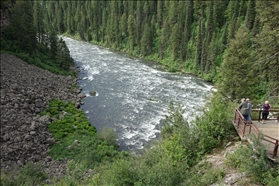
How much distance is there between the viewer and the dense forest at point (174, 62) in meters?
11.4

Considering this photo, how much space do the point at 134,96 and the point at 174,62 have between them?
30870 mm

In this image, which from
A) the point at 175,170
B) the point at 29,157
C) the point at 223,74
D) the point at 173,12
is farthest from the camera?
the point at 173,12

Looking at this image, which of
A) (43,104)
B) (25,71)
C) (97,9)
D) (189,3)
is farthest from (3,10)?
(97,9)

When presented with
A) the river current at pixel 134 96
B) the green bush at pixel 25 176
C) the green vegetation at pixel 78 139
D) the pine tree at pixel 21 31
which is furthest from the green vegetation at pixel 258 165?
the pine tree at pixel 21 31

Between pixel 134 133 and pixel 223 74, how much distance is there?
522 inches

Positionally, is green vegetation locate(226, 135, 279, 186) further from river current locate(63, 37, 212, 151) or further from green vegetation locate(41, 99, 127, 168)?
green vegetation locate(41, 99, 127, 168)

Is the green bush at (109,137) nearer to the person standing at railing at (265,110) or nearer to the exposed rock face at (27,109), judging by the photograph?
the exposed rock face at (27,109)

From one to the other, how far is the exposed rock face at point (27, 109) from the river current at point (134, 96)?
5.09 m

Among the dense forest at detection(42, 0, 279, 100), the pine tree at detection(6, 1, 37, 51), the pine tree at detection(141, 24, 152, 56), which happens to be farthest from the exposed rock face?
the pine tree at detection(141, 24, 152, 56)

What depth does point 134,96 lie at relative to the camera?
42812 mm

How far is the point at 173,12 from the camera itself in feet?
265

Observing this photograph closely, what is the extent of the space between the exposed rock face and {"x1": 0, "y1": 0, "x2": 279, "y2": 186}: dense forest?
146cm

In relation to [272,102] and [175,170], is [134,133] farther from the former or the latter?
[175,170]

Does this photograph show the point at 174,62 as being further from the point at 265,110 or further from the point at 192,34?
the point at 265,110
